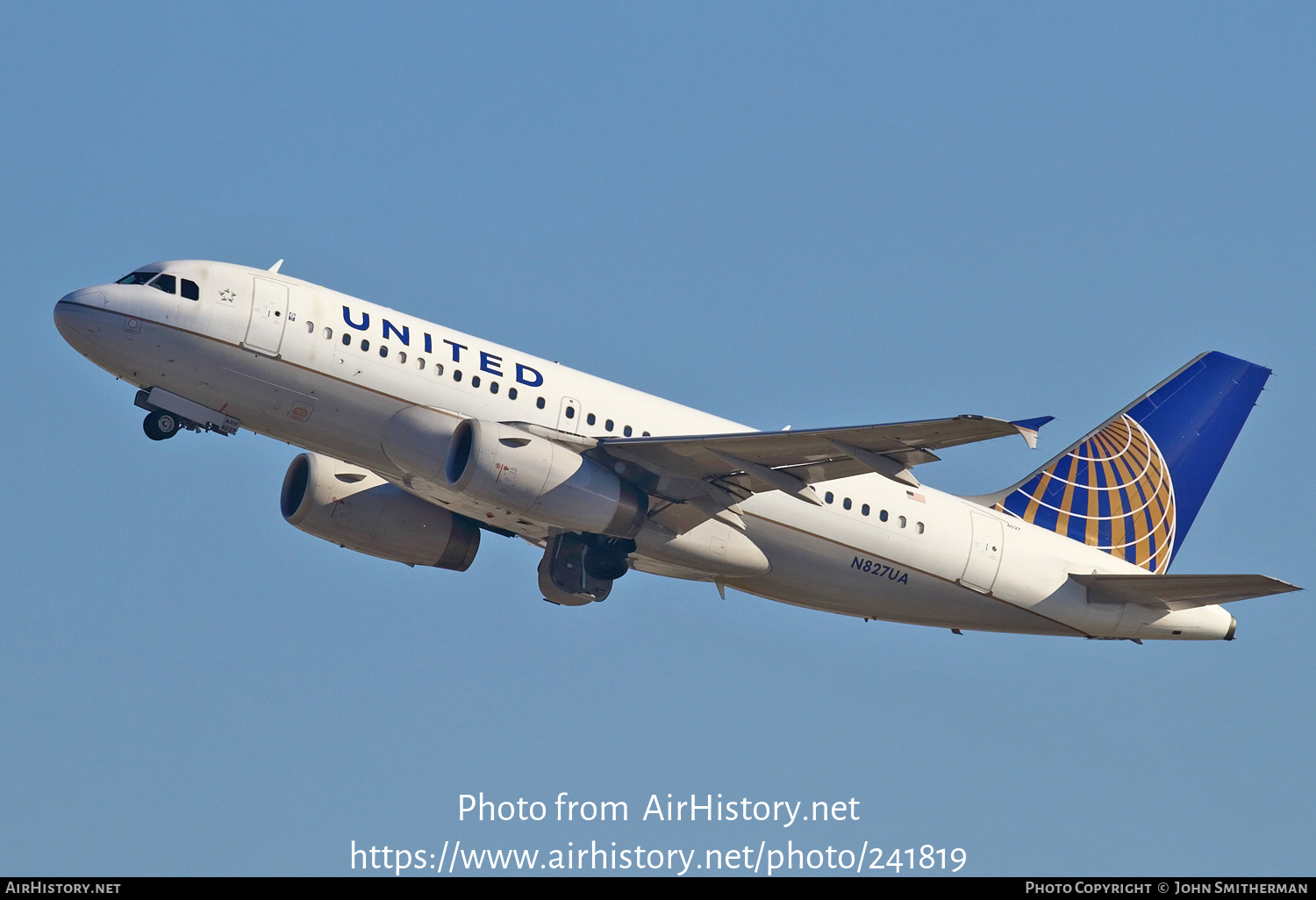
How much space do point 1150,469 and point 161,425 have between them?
24.8 meters

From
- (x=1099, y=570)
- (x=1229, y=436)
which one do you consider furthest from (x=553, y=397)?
(x=1229, y=436)

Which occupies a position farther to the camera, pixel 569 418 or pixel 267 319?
pixel 569 418

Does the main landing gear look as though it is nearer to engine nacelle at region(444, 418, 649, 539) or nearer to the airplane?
the airplane

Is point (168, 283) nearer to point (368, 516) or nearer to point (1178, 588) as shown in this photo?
point (368, 516)

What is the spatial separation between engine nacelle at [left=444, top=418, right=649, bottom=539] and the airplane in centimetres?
4

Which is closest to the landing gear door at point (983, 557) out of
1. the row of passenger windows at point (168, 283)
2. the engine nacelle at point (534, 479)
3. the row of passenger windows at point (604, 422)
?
the row of passenger windows at point (604, 422)

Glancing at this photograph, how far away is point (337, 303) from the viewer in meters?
31.4

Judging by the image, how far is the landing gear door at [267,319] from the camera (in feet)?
100

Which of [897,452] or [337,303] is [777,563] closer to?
[897,452]

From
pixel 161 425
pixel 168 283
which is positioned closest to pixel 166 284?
pixel 168 283

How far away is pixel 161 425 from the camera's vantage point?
30984 mm

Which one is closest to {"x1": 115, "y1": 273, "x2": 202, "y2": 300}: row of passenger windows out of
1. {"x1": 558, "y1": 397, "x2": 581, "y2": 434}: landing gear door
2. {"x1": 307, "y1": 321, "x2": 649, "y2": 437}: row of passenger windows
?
{"x1": 307, "y1": 321, "x2": 649, "y2": 437}: row of passenger windows

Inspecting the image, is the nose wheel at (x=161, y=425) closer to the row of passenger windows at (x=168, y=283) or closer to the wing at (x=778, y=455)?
the row of passenger windows at (x=168, y=283)

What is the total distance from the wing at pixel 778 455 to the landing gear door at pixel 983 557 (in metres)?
4.37
